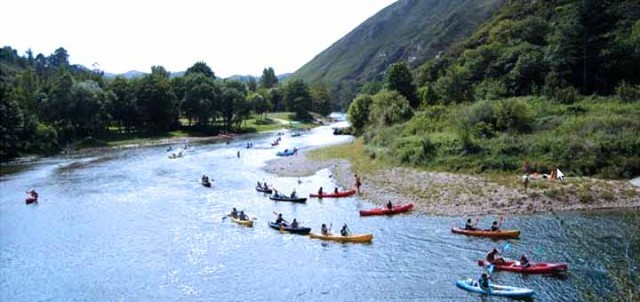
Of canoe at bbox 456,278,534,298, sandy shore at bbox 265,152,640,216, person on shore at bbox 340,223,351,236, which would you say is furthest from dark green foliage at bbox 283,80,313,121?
canoe at bbox 456,278,534,298

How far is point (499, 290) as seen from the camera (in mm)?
31297

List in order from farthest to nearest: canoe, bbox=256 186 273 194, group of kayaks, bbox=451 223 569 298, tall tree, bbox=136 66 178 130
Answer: tall tree, bbox=136 66 178 130 < canoe, bbox=256 186 273 194 < group of kayaks, bbox=451 223 569 298

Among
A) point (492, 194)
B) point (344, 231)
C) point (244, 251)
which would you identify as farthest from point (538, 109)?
point (244, 251)

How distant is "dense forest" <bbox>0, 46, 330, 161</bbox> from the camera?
336ft

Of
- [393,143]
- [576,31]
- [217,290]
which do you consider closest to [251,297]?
[217,290]

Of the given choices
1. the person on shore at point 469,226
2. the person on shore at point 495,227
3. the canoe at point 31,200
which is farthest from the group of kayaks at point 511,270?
the canoe at point 31,200

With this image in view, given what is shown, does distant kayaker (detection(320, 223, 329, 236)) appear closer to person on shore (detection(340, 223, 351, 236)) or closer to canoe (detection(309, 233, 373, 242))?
canoe (detection(309, 233, 373, 242))

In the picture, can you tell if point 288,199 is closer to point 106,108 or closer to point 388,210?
point 388,210

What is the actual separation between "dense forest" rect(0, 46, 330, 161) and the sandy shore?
73741 millimetres

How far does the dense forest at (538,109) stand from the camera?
57031 mm

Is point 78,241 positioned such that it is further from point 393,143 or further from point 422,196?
point 393,143

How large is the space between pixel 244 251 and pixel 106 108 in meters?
95.4

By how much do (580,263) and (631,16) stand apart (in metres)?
77.0

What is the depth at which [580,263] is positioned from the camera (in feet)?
113
